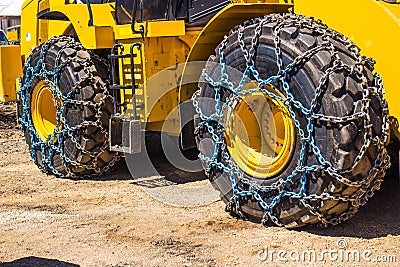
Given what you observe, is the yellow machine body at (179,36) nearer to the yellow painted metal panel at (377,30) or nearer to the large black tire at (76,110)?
the yellow painted metal panel at (377,30)

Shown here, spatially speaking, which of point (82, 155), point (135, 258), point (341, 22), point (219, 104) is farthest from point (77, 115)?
point (341, 22)

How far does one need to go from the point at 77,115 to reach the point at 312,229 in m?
2.94

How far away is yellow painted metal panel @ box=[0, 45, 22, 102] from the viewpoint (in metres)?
8.64

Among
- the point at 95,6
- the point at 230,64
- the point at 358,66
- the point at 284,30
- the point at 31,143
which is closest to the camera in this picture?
the point at 358,66

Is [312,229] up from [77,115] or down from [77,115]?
down

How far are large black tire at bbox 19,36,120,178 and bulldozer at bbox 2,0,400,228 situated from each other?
0.01 m

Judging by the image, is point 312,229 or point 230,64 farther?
point 230,64

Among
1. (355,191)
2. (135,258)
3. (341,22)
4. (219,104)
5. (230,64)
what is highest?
(341,22)

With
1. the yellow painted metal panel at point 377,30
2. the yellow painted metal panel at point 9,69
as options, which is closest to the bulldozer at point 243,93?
the yellow painted metal panel at point 377,30

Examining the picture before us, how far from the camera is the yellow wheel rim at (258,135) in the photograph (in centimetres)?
461

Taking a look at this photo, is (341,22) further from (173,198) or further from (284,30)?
(173,198)

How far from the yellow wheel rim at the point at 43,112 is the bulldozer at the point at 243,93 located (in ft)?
0.12

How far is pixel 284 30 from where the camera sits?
14.6ft

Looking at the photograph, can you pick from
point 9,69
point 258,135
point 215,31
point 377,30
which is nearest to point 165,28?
point 215,31
